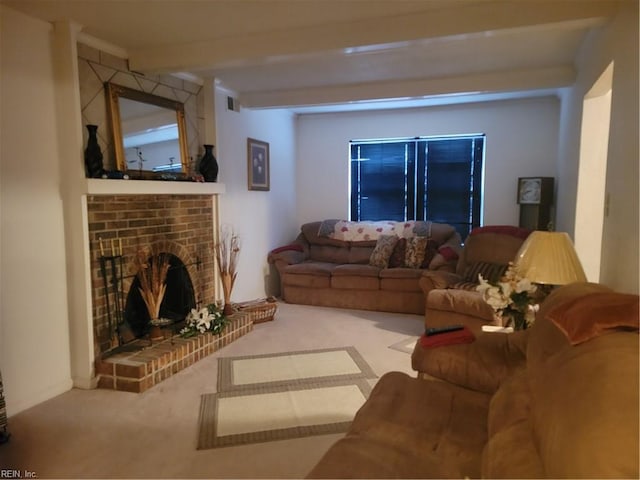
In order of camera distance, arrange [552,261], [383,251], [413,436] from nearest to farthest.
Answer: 1. [413,436]
2. [552,261]
3. [383,251]

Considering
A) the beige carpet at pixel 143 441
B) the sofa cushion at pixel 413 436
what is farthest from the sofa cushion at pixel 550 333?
the beige carpet at pixel 143 441

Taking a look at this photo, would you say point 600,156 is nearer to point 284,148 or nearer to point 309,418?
point 309,418

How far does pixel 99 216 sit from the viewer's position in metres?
3.11

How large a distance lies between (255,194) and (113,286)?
90.5 inches

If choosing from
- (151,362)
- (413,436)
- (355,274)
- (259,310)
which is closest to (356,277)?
(355,274)

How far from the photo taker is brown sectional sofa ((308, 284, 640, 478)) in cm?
97

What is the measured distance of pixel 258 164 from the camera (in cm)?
521

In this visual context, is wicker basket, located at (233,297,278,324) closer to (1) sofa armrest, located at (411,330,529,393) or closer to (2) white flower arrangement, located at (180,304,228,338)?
(2) white flower arrangement, located at (180,304,228,338)

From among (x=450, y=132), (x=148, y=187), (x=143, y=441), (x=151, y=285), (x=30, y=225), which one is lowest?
(x=143, y=441)

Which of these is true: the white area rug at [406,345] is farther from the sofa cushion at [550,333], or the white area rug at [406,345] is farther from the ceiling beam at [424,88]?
the ceiling beam at [424,88]

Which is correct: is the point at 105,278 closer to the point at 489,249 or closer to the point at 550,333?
the point at 550,333

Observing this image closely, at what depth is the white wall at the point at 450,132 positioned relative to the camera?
17.5ft

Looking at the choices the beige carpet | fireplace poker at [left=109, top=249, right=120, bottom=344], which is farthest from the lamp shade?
fireplace poker at [left=109, top=249, right=120, bottom=344]

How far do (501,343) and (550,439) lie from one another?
1.17 meters
